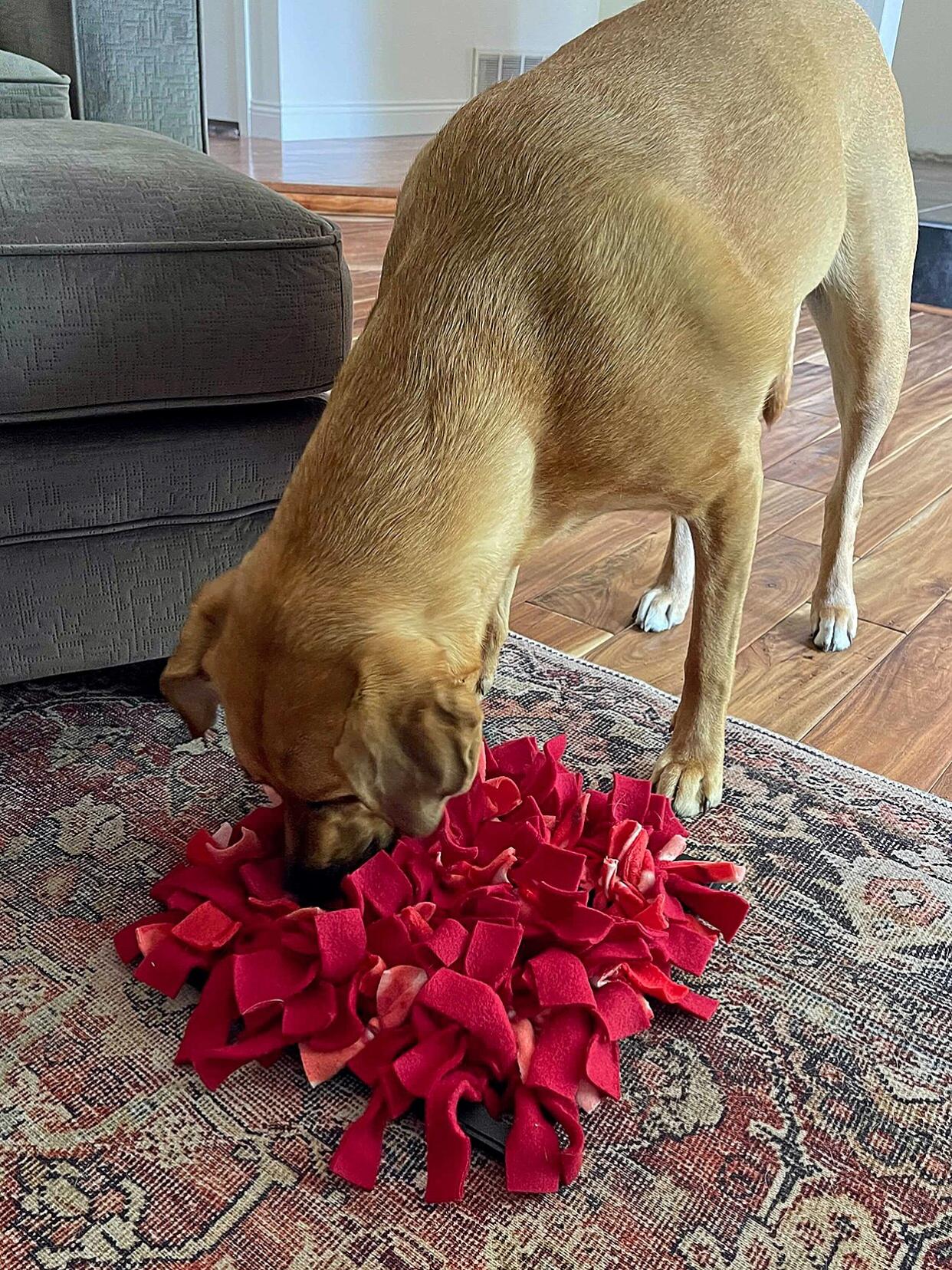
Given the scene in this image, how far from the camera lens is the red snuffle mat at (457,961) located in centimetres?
117

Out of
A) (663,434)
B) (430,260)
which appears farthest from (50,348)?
(663,434)

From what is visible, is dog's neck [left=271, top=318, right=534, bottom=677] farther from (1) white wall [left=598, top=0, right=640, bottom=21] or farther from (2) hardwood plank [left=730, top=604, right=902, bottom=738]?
(1) white wall [left=598, top=0, right=640, bottom=21]

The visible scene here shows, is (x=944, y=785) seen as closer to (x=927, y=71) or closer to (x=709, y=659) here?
(x=709, y=659)

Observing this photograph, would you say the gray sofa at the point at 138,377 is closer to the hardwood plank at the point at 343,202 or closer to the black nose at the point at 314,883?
the black nose at the point at 314,883

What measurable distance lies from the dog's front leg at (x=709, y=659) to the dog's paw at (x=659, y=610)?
0.45 meters

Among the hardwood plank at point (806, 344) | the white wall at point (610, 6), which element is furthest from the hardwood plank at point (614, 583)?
the white wall at point (610, 6)

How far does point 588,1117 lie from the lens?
1192 mm

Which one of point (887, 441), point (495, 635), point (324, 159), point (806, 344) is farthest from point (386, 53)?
point (495, 635)

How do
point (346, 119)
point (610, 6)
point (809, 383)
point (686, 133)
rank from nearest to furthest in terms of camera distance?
point (686, 133)
point (809, 383)
point (346, 119)
point (610, 6)

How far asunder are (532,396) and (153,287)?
1.99 feet

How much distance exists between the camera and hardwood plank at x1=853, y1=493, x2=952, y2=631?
2361 millimetres

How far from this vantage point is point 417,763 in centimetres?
112

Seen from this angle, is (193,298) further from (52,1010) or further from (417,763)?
(52,1010)

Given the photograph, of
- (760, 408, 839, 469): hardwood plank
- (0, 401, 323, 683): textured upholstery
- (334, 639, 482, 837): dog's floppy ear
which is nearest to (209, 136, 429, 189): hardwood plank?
(760, 408, 839, 469): hardwood plank
